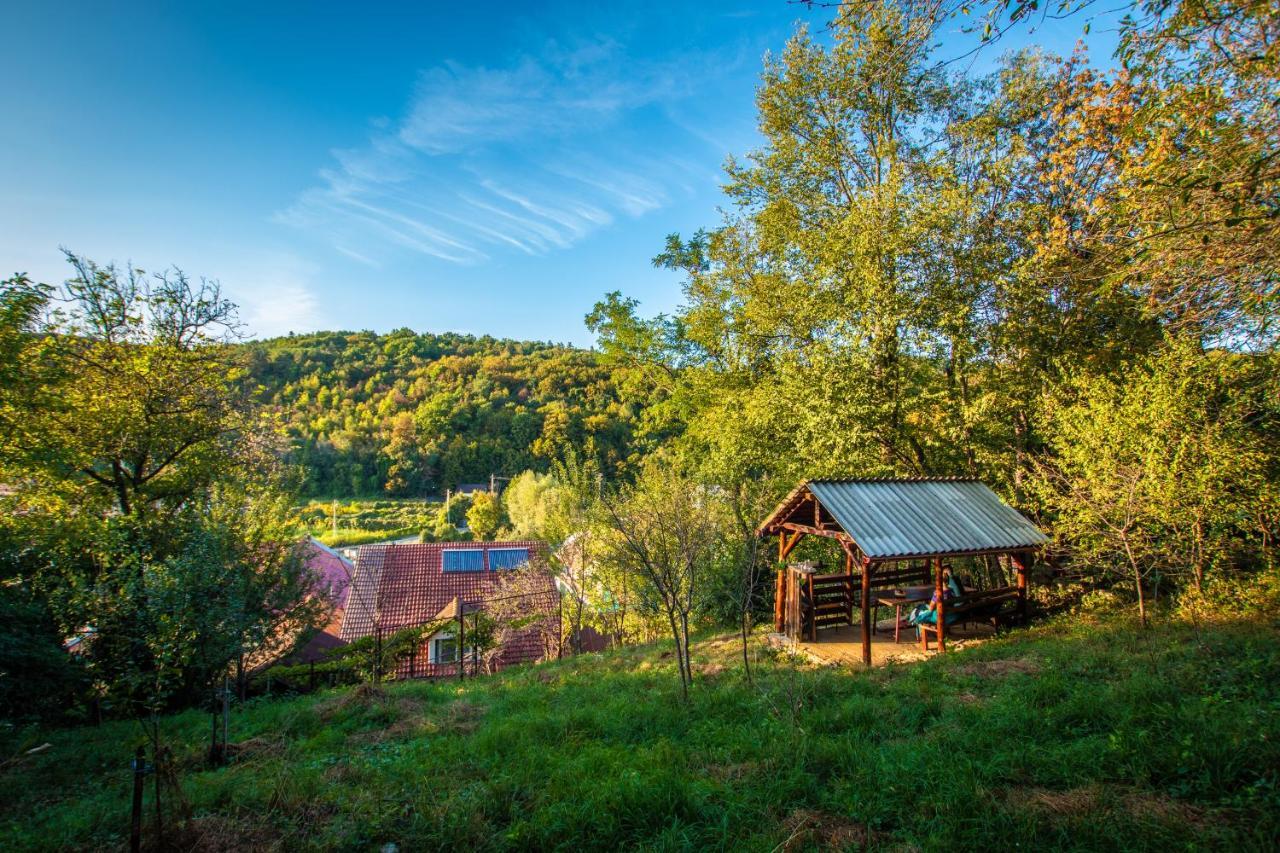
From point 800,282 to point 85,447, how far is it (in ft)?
53.9

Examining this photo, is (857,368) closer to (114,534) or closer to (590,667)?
(590,667)

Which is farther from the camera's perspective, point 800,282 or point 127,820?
point 800,282

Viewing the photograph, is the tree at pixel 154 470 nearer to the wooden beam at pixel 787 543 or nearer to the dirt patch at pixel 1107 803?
the dirt patch at pixel 1107 803

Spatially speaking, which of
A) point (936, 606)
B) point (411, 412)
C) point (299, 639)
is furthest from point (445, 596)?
point (411, 412)

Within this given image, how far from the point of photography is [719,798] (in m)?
3.94

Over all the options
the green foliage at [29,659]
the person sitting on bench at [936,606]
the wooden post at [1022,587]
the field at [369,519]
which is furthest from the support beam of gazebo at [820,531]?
the field at [369,519]

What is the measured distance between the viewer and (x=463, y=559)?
23281 mm

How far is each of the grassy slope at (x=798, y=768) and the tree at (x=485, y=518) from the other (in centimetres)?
3599

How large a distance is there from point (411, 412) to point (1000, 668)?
64.7 meters

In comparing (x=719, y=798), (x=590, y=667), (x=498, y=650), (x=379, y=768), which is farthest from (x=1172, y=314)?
(x=498, y=650)

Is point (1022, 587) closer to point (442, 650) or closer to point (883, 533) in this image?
point (883, 533)

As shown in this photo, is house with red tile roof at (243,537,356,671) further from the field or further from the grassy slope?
the field

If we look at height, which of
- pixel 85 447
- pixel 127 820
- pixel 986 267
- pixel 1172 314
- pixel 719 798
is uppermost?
pixel 986 267

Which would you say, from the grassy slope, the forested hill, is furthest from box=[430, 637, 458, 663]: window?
the forested hill
